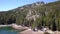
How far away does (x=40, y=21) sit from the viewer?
97750mm

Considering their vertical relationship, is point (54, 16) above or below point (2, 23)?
above

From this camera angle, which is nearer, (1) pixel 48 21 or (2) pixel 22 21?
(1) pixel 48 21

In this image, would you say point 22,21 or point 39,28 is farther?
point 22,21

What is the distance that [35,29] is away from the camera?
95750mm

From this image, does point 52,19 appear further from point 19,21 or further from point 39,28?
point 19,21

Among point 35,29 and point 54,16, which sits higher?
point 54,16

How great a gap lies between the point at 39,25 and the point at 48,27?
31.7ft

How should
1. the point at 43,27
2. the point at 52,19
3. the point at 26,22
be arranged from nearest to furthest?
the point at 52,19 → the point at 43,27 → the point at 26,22

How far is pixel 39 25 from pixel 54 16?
1226 centimetres

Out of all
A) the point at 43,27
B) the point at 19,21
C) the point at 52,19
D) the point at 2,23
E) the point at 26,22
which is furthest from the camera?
the point at 2,23

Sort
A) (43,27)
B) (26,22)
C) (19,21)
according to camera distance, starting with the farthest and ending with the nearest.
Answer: (19,21), (26,22), (43,27)

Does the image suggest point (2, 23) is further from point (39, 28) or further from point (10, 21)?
point (39, 28)

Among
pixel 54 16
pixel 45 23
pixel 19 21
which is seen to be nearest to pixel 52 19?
pixel 54 16

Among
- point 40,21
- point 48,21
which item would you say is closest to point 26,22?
point 40,21
